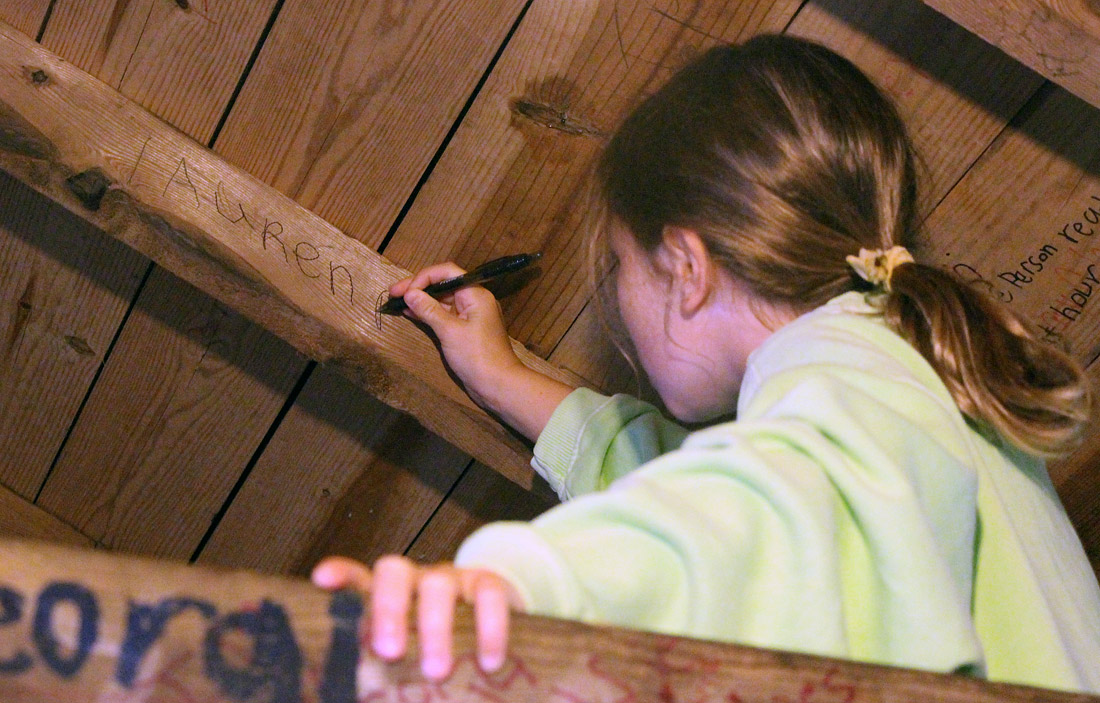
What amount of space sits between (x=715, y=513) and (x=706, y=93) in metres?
0.53

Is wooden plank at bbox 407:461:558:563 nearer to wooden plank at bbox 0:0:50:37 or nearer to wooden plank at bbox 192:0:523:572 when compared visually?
wooden plank at bbox 192:0:523:572

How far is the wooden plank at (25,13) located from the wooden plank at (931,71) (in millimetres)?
877

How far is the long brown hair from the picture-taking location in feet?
2.58

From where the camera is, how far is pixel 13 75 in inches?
41.4

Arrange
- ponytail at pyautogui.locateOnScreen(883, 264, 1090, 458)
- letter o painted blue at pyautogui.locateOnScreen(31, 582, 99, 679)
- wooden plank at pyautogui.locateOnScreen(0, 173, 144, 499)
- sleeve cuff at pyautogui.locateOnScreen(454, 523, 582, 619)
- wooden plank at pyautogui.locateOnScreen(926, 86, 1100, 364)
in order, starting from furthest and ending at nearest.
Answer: wooden plank at pyautogui.locateOnScreen(0, 173, 144, 499) < wooden plank at pyautogui.locateOnScreen(926, 86, 1100, 364) < ponytail at pyautogui.locateOnScreen(883, 264, 1090, 458) < sleeve cuff at pyautogui.locateOnScreen(454, 523, 582, 619) < letter o painted blue at pyautogui.locateOnScreen(31, 582, 99, 679)

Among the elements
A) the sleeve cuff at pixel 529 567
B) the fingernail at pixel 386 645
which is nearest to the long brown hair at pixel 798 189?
the sleeve cuff at pixel 529 567

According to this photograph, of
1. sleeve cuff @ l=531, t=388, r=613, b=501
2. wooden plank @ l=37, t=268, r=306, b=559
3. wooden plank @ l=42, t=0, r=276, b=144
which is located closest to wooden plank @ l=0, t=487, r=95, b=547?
wooden plank @ l=37, t=268, r=306, b=559

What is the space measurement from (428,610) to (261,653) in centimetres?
7

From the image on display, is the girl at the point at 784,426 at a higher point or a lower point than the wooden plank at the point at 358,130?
higher

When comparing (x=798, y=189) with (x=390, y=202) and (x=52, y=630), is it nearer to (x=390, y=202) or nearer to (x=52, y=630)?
(x=390, y=202)

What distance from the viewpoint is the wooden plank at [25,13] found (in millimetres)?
1082

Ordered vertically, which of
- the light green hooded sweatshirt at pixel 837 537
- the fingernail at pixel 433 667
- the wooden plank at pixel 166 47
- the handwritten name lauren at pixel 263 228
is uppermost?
the light green hooded sweatshirt at pixel 837 537

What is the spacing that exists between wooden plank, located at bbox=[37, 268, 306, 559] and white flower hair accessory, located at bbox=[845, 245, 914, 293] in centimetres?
74

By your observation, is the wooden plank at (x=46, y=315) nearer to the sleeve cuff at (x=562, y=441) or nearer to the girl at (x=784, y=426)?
the girl at (x=784, y=426)
